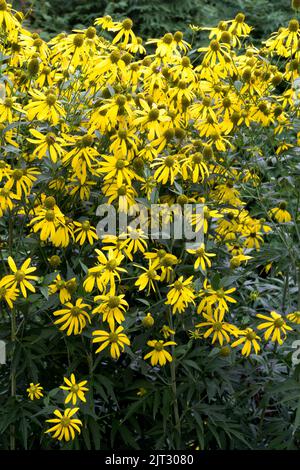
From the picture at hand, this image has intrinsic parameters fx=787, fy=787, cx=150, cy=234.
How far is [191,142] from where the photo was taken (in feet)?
9.61

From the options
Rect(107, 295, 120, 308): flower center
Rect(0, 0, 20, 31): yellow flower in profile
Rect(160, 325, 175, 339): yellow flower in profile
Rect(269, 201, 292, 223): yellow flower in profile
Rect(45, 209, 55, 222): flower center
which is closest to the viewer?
Rect(107, 295, 120, 308): flower center

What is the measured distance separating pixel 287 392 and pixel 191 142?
0.98 m

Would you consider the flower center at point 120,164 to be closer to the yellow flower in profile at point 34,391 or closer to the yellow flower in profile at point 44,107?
the yellow flower in profile at point 44,107

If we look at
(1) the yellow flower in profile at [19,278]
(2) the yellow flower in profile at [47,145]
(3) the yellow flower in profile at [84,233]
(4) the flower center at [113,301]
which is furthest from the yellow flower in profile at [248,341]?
(2) the yellow flower in profile at [47,145]

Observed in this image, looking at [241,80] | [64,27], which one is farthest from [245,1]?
[241,80]

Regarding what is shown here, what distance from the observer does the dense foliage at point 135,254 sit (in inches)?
103

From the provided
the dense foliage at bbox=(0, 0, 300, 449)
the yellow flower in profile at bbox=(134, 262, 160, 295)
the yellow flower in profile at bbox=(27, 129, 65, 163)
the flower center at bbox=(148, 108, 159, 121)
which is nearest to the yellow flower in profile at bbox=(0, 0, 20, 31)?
the dense foliage at bbox=(0, 0, 300, 449)

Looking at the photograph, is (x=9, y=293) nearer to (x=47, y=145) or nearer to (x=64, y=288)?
(x=64, y=288)

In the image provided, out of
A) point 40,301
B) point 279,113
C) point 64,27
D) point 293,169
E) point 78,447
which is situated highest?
point 64,27

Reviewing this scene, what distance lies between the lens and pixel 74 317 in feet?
8.46

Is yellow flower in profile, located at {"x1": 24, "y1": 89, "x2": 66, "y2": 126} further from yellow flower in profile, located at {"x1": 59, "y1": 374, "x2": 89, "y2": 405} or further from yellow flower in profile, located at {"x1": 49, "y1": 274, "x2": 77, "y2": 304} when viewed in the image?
yellow flower in profile, located at {"x1": 59, "y1": 374, "x2": 89, "y2": 405}

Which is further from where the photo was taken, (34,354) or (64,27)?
(64,27)

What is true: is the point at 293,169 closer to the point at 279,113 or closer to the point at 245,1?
the point at 279,113

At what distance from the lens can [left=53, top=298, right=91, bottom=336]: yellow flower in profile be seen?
101 inches
